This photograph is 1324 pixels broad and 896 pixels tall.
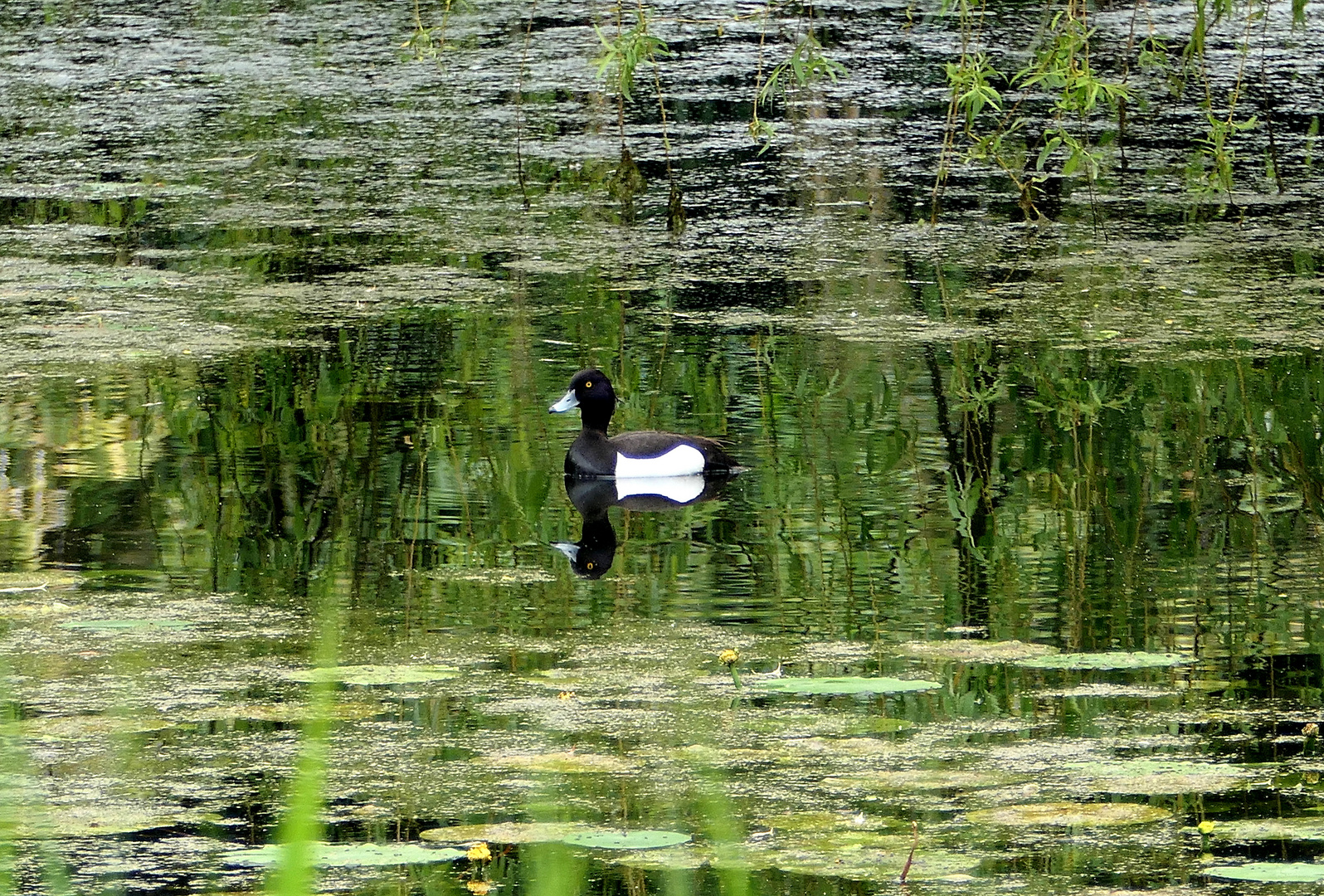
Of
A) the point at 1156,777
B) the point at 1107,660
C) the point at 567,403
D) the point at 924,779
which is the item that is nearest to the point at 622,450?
the point at 567,403

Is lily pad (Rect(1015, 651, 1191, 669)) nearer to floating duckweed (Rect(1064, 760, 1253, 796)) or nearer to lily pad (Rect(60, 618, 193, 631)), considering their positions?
floating duckweed (Rect(1064, 760, 1253, 796))

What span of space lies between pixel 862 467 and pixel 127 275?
11.0ft

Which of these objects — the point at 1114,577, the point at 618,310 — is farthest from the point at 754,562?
the point at 618,310

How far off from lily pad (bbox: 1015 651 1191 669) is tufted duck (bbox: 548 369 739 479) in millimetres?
1735

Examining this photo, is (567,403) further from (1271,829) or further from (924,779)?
(1271,829)

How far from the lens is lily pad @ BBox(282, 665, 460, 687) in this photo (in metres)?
4.20

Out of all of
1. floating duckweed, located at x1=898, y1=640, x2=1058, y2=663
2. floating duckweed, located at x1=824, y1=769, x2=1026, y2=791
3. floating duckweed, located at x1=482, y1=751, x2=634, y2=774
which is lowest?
floating duckweed, located at x1=824, y1=769, x2=1026, y2=791

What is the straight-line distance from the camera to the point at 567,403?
6133 mm

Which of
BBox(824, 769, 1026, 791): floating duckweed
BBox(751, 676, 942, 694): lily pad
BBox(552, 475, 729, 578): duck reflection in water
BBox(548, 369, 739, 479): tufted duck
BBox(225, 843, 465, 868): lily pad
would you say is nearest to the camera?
BBox(225, 843, 465, 868): lily pad

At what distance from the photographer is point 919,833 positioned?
3.38 meters

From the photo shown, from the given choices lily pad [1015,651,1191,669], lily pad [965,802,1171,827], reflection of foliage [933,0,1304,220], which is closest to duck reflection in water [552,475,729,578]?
lily pad [1015,651,1191,669]

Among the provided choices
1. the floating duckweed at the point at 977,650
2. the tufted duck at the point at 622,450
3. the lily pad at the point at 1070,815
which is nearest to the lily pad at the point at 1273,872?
the lily pad at the point at 1070,815

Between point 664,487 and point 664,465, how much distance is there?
74 millimetres

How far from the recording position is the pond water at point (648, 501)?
347cm
